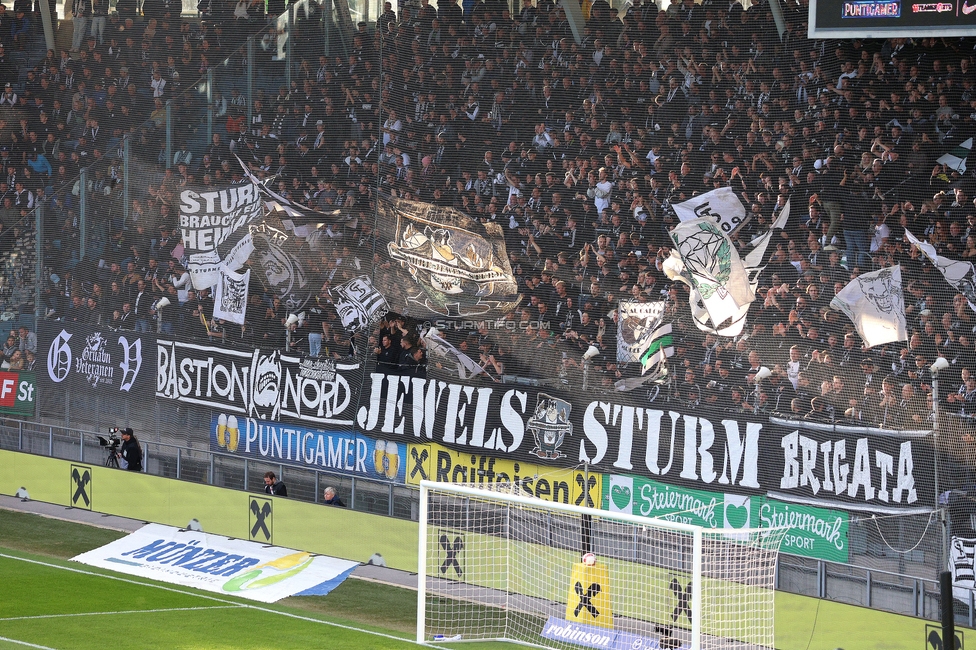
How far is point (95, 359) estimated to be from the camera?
65.3 feet

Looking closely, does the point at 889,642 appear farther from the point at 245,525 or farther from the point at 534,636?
the point at 245,525

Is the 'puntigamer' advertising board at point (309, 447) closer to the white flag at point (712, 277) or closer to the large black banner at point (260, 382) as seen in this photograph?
the large black banner at point (260, 382)

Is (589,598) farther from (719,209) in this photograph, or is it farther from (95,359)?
(95,359)

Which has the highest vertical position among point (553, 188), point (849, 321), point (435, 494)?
point (553, 188)

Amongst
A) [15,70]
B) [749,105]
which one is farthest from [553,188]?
[15,70]

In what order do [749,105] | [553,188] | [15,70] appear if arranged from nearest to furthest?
[749,105]
[553,188]
[15,70]

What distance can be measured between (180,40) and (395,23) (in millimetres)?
4538

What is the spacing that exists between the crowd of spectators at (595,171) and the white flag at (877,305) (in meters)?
0.12

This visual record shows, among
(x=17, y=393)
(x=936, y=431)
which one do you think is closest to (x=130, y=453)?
(x=17, y=393)

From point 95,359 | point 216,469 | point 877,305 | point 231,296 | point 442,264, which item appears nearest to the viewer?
point 877,305

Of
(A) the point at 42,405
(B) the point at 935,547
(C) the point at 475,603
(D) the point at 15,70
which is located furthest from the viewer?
(D) the point at 15,70

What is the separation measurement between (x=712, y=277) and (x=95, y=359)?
10.3m

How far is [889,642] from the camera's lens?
37.8 feet

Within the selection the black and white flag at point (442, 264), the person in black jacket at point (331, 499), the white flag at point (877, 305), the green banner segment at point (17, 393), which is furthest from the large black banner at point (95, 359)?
the white flag at point (877, 305)
